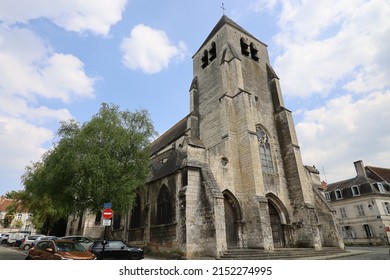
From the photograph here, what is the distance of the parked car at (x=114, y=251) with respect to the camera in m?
9.93

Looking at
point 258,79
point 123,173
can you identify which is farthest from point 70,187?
point 258,79

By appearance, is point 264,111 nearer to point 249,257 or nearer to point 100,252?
point 249,257

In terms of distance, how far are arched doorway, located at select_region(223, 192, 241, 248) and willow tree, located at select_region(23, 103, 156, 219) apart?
5304mm

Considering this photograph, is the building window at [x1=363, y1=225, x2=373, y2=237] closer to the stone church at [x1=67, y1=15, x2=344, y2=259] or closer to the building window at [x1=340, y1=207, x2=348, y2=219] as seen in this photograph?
the building window at [x1=340, y1=207, x2=348, y2=219]

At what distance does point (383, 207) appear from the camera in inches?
940

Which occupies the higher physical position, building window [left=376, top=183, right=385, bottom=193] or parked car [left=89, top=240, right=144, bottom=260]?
building window [left=376, top=183, right=385, bottom=193]

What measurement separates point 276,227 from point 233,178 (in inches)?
172

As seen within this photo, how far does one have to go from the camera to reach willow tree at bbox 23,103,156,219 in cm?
1216

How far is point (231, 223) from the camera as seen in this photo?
14.0 meters

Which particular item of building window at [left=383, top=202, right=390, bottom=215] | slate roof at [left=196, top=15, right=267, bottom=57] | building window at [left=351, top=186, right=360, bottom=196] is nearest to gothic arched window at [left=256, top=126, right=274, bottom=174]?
slate roof at [left=196, top=15, right=267, bottom=57]

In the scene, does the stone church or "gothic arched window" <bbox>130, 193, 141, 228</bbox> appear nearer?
the stone church

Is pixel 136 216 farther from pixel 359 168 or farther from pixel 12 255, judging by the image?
pixel 359 168

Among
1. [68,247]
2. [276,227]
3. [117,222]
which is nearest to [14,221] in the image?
[117,222]

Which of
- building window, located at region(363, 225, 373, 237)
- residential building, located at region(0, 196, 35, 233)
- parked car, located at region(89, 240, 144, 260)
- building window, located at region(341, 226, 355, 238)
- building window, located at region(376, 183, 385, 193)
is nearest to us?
parked car, located at region(89, 240, 144, 260)
